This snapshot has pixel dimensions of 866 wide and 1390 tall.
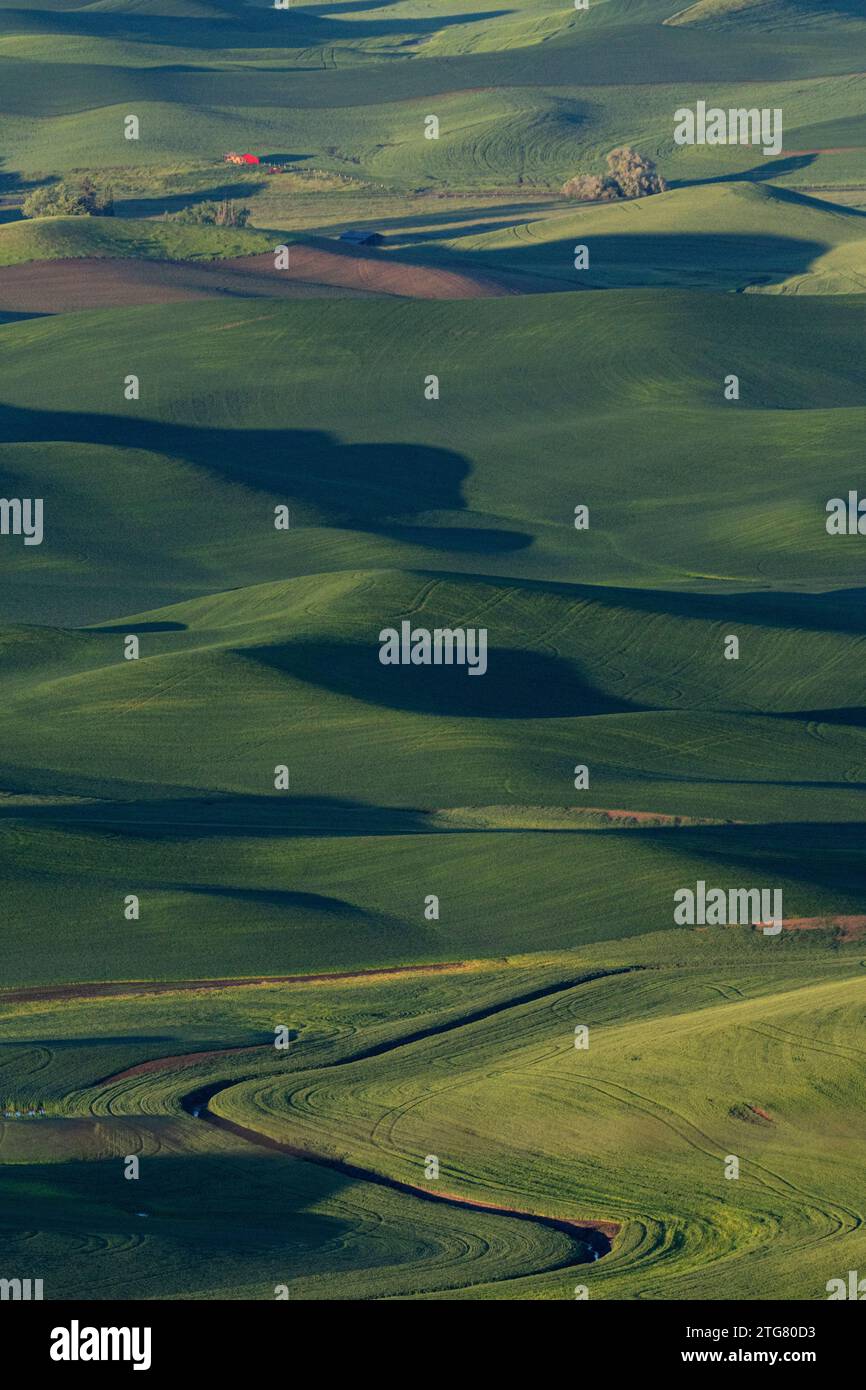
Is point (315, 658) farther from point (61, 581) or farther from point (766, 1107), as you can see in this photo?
point (766, 1107)

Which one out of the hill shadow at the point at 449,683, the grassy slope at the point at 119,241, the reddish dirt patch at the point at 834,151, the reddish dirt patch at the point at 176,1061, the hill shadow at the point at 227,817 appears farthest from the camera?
the reddish dirt patch at the point at 834,151

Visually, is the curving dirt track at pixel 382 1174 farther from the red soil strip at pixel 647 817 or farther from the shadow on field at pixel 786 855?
the red soil strip at pixel 647 817

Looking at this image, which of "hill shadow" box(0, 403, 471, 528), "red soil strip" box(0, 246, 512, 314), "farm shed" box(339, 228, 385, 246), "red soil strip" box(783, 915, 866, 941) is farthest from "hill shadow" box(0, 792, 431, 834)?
"farm shed" box(339, 228, 385, 246)

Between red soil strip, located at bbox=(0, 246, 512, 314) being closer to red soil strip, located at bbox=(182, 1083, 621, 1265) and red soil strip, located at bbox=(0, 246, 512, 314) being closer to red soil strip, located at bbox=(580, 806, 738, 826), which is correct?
red soil strip, located at bbox=(580, 806, 738, 826)

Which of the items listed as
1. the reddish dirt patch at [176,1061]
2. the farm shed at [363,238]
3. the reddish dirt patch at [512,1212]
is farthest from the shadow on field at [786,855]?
the farm shed at [363,238]

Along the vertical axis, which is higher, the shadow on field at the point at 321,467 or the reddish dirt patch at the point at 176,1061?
the shadow on field at the point at 321,467
